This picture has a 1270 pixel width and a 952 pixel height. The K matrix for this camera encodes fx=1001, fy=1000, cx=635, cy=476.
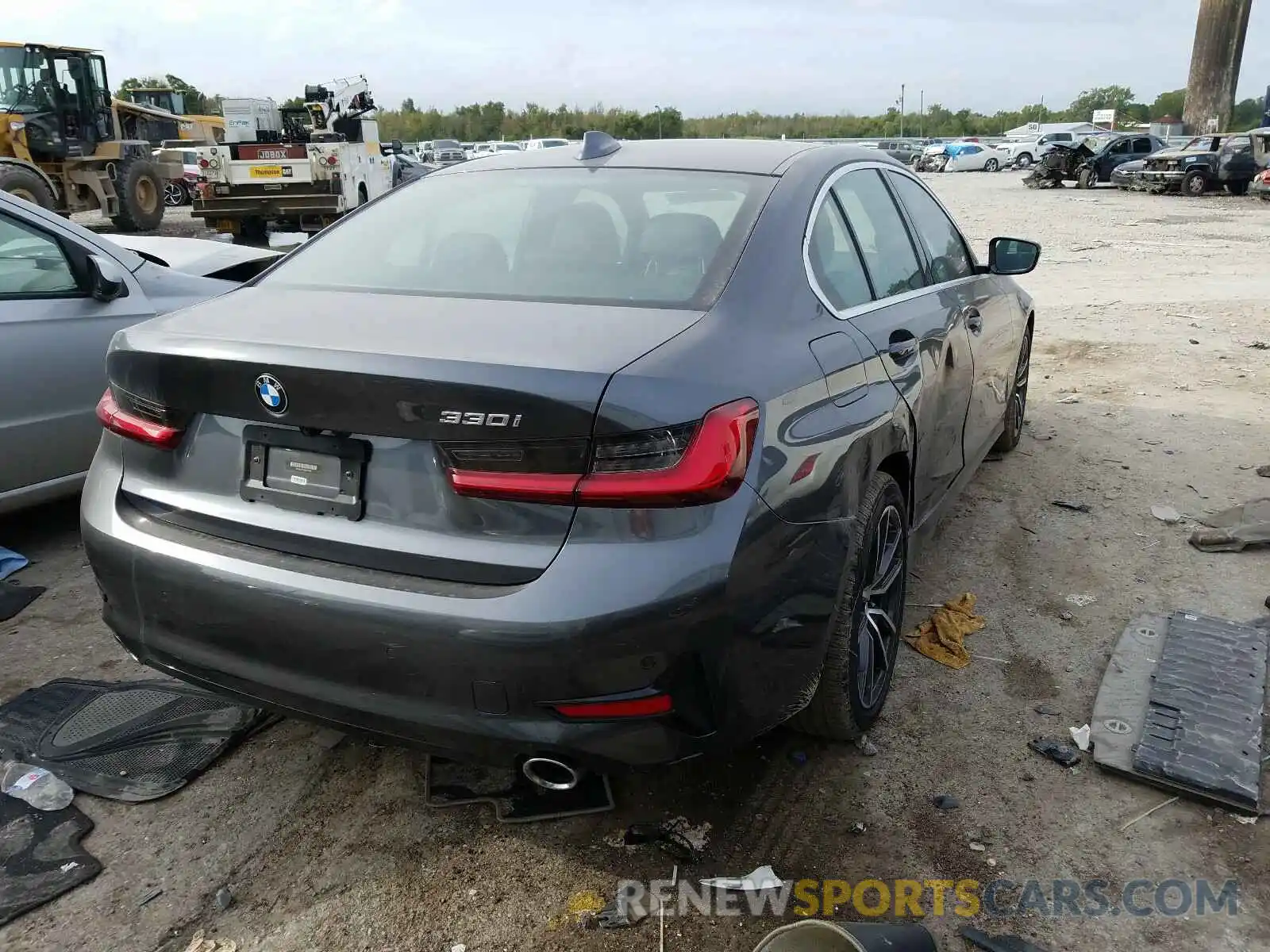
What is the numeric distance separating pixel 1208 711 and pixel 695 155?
2.36m

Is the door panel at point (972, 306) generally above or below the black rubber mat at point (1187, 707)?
above

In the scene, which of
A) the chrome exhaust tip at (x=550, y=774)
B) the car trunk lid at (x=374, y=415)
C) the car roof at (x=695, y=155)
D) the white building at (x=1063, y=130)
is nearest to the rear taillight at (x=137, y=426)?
the car trunk lid at (x=374, y=415)

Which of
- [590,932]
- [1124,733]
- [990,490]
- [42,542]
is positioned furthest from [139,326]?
[990,490]

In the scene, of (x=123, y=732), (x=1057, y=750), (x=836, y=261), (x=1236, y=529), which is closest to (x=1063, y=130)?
(x=1236, y=529)

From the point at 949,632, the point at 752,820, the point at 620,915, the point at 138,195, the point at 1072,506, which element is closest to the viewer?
the point at 620,915

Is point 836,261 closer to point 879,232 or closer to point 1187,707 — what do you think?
point 879,232

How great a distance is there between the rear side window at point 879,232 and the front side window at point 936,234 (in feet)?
0.59

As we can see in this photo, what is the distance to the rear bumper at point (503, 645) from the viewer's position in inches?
78.5

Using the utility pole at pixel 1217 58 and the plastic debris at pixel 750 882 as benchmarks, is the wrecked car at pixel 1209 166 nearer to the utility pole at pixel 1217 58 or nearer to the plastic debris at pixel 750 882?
the utility pole at pixel 1217 58

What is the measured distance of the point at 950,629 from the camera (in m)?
3.75

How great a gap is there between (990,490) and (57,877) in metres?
4.42

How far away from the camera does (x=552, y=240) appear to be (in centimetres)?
281

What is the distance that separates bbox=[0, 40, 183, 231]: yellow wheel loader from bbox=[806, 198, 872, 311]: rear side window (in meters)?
15.7

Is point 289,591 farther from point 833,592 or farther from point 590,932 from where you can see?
point 833,592
